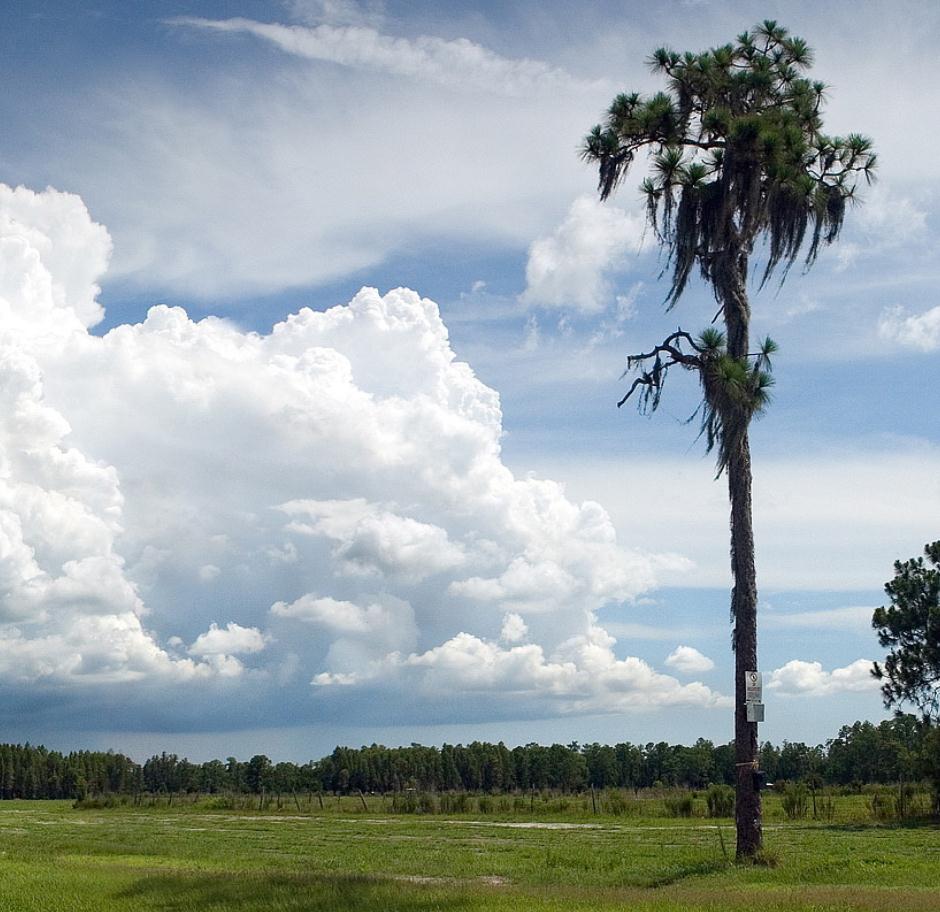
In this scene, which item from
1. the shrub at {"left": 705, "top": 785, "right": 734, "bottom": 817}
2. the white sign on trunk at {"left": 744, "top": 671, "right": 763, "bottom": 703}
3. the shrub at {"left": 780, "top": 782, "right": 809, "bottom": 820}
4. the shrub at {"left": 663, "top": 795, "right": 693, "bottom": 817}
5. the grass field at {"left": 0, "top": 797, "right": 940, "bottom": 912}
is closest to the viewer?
the grass field at {"left": 0, "top": 797, "right": 940, "bottom": 912}

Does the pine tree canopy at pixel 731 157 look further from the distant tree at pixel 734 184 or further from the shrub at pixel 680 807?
the shrub at pixel 680 807

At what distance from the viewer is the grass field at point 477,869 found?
53.0 feet

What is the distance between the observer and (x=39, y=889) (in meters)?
19.9

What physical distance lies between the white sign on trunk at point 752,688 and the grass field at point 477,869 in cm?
289

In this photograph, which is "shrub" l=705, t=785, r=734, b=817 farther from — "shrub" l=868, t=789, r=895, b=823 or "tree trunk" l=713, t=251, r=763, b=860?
"tree trunk" l=713, t=251, r=763, b=860

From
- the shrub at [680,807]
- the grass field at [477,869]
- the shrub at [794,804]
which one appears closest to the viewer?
the grass field at [477,869]

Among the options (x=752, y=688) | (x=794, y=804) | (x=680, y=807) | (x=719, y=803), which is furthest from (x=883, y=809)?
(x=752, y=688)

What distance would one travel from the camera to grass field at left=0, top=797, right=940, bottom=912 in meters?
16.1

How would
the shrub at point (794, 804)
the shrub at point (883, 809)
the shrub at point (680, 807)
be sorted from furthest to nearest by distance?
the shrub at point (680, 807) → the shrub at point (794, 804) → the shrub at point (883, 809)

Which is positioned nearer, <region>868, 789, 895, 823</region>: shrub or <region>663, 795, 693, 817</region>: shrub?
<region>868, 789, 895, 823</region>: shrub

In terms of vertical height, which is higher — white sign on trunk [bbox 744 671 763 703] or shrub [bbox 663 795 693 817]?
white sign on trunk [bbox 744 671 763 703]

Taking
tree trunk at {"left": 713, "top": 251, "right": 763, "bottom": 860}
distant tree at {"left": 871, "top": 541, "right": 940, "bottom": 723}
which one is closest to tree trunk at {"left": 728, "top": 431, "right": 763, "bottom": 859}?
tree trunk at {"left": 713, "top": 251, "right": 763, "bottom": 860}

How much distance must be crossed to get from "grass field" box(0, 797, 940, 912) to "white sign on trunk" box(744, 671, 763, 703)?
289 cm

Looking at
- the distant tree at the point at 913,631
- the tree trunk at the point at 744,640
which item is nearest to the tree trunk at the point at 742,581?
the tree trunk at the point at 744,640
